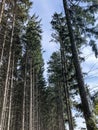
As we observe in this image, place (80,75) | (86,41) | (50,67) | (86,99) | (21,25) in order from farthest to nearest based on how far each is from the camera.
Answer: (50,67) → (21,25) → (86,41) → (80,75) → (86,99)

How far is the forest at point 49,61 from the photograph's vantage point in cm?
1082

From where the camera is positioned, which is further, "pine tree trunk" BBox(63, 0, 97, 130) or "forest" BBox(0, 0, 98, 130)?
"forest" BBox(0, 0, 98, 130)

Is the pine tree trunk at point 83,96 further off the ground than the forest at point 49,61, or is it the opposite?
the forest at point 49,61

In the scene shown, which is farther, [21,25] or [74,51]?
[21,25]

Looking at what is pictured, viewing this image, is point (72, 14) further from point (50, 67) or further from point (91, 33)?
point (50, 67)

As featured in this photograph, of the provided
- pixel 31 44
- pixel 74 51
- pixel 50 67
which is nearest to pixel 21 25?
pixel 31 44

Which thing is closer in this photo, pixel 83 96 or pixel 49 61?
pixel 83 96

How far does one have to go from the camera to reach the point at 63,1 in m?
11.8

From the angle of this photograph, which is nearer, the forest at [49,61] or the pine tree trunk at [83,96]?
the pine tree trunk at [83,96]

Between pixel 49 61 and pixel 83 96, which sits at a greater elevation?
pixel 49 61

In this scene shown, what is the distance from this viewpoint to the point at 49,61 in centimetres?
3209

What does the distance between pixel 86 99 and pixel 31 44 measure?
17.4 meters

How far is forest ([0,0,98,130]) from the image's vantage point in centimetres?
1082

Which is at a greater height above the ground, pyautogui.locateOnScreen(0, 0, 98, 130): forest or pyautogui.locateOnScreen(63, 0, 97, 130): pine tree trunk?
pyautogui.locateOnScreen(0, 0, 98, 130): forest
